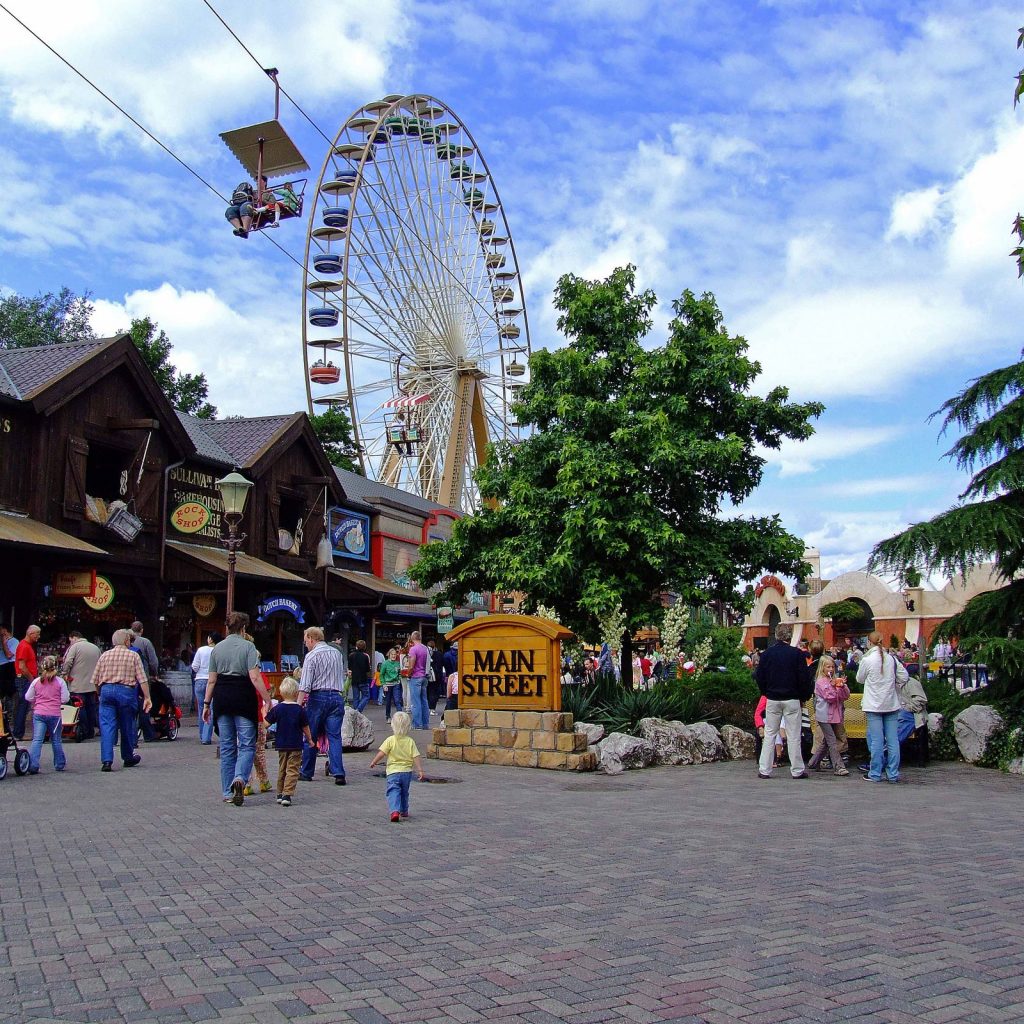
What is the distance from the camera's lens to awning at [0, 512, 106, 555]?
18.3m

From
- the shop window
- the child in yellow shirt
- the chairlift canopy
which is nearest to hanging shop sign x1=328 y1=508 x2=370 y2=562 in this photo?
the shop window

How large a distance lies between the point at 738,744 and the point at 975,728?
3.19 meters

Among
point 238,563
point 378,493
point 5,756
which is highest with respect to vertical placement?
point 378,493

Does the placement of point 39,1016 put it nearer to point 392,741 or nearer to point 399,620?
point 392,741

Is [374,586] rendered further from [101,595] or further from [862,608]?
[862,608]

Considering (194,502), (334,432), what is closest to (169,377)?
(334,432)

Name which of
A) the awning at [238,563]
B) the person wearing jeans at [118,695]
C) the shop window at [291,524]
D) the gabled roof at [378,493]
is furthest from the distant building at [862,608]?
the person wearing jeans at [118,695]

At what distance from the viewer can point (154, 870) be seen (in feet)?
22.9


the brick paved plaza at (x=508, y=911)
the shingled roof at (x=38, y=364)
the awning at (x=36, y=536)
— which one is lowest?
the brick paved plaza at (x=508, y=911)

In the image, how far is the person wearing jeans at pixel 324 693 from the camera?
11.6 metres

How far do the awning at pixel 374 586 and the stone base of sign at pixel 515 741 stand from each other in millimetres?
16548

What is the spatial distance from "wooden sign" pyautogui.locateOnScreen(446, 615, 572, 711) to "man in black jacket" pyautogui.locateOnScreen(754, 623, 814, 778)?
2726 millimetres

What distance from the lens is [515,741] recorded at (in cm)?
1416

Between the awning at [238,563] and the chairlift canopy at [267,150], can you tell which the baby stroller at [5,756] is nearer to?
the awning at [238,563]
